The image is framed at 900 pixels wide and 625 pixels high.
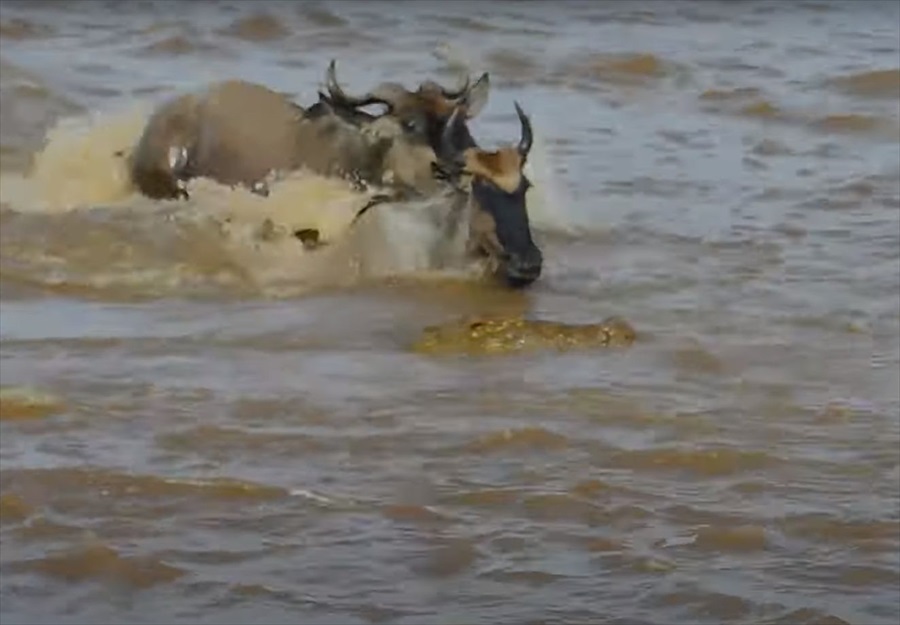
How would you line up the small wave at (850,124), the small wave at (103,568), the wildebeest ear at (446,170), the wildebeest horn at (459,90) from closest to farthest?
the small wave at (103,568), the wildebeest ear at (446,170), the wildebeest horn at (459,90), the small wave at (850,124)

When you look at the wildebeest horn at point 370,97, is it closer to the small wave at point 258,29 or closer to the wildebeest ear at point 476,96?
the wildebeest ear at point 476,96

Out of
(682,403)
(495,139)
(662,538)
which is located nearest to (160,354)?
(682,403)

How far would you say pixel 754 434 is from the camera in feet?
23.1

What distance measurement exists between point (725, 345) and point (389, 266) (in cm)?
197

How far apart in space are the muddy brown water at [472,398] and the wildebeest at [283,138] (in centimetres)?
16

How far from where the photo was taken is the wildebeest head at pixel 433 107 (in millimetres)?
10242

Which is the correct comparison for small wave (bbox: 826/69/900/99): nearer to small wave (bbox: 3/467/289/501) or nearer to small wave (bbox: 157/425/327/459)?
small wave (bbox: 157/425/327/459)

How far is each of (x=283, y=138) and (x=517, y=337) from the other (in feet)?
9.72

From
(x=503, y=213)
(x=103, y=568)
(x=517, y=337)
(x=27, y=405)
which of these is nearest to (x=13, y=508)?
(x=103, y=568)

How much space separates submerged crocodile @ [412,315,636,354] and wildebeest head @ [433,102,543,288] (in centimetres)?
96

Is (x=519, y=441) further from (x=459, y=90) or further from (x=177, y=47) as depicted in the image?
(x=177, y=47)

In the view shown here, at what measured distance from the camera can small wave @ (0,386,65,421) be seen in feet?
23.2

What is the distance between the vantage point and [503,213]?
9.42 meters

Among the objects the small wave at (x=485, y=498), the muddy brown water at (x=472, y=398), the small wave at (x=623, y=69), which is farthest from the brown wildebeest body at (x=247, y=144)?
the small wave at (x=623, y=69)
